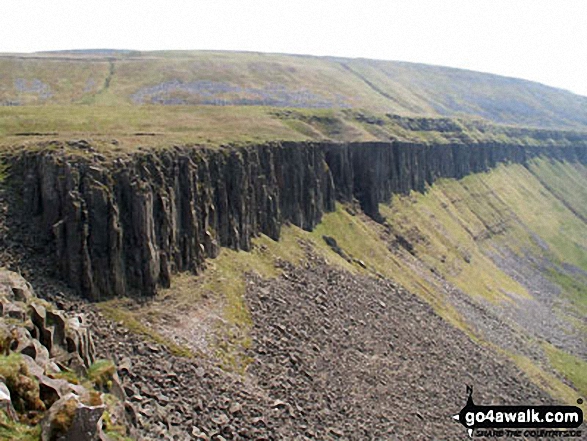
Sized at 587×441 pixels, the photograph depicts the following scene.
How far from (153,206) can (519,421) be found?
4628 centimetres

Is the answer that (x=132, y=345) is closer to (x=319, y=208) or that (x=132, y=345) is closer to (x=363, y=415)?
(x=363, y=415)

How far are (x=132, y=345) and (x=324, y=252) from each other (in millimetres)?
38173

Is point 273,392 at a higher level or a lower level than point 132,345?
lower

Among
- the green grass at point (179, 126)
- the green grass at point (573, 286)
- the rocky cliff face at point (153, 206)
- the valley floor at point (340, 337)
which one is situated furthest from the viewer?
the green grass at point (573, 286)

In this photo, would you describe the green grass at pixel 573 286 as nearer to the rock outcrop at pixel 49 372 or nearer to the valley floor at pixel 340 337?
the valley floor at pixel 340 337

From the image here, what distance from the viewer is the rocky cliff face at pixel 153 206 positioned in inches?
1693

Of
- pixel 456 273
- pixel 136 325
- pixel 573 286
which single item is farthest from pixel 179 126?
pixel 573 286

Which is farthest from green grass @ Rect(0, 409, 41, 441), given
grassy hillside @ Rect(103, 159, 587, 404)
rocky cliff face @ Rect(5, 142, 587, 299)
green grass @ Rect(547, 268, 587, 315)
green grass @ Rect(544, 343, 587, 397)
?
green grass @ Rect(547, 268, 587, 315)

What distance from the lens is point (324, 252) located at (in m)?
73.6

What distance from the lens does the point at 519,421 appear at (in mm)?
60438

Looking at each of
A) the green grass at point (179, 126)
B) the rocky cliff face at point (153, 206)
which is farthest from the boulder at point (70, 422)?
the green grass at point (179, 126)

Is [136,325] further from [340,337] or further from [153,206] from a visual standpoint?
[340,337]

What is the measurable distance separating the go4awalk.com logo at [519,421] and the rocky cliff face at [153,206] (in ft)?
99.1

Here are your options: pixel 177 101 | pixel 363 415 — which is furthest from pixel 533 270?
pixel 177 101
